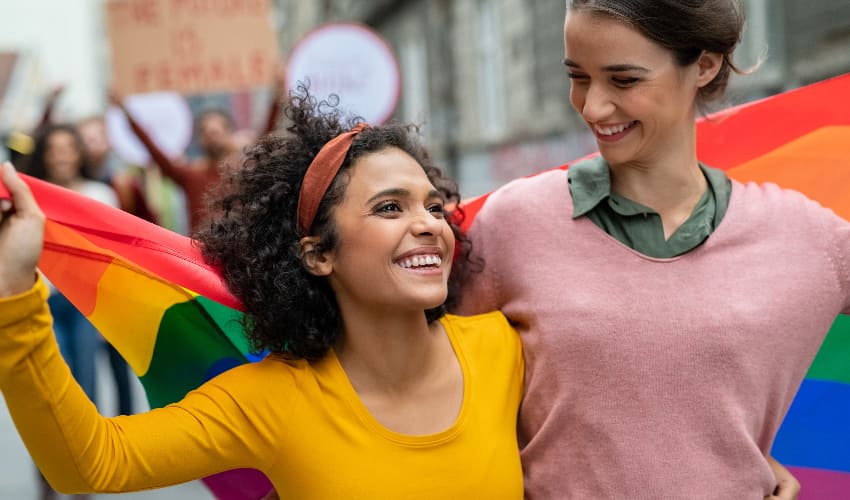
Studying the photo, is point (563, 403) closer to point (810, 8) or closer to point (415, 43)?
point (810, 8)

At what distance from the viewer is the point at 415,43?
71.9ft

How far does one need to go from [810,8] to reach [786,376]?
6.01 m

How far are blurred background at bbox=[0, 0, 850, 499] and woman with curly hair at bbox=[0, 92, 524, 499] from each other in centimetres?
45

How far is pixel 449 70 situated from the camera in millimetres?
18297

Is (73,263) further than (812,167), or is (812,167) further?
(812,167)

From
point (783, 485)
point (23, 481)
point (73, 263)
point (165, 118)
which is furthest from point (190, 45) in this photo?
point (783, 485)

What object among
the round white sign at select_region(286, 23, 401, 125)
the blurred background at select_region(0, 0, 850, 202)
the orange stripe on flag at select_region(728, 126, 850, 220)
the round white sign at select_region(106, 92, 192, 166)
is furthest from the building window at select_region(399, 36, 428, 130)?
the orange stripe on flag at select_region(728, 126, 850, 220)

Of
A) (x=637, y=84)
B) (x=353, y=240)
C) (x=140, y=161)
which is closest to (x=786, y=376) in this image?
(x=637, y=84)

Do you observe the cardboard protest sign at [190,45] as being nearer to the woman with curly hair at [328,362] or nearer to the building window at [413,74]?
A: the woman with curly hair at [328,362]

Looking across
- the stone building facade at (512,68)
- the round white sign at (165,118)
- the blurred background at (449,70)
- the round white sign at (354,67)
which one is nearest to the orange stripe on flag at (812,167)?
the blurred background at (449,70)

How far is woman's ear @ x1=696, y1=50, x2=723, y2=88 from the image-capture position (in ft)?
8.13

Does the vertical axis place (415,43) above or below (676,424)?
below

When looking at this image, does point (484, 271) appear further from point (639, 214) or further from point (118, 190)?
point (118, 190)

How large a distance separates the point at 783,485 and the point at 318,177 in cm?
124
